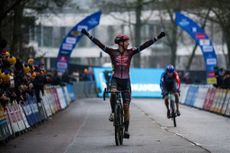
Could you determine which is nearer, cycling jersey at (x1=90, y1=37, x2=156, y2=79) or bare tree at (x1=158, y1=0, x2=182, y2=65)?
cycling jersey at (x1=90, y1=37, x2=156, y2=79)

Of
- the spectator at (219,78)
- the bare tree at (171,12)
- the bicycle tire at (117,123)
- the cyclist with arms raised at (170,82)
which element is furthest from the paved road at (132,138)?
the bare tree at (171,12)

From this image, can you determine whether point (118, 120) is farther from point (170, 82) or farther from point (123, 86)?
point (170, 82)

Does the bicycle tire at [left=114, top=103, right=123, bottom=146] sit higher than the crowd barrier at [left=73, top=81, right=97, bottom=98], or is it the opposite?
the bicycle tire at [left=114, top=103, right=123, bottom=146]

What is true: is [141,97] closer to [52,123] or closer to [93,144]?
[52,123]

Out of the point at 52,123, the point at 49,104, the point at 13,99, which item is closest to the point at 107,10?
the point at 49,104

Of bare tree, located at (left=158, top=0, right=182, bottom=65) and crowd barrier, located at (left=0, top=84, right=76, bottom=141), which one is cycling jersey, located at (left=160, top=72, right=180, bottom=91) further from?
bare tree, located at (left=158, top=0, right=182, bottom=65)

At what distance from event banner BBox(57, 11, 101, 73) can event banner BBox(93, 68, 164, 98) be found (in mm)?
6412

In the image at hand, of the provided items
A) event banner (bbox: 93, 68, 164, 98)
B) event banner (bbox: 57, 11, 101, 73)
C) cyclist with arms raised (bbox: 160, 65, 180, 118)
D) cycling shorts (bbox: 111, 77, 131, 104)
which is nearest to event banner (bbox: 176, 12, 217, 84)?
event banner (bbox: 57, 11, 101, 73)

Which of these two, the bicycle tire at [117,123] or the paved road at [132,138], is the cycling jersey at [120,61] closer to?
the bicycle tire at [117,123]

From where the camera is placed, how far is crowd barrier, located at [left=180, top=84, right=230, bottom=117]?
106ft

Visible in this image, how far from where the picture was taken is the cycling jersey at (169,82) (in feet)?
80.2

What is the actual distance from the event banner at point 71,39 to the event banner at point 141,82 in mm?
6412

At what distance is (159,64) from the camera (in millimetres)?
98125

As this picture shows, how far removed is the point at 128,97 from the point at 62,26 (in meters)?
84.6
